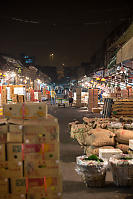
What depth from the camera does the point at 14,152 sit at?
3830mm

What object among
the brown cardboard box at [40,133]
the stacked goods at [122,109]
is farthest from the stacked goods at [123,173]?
the stacked goods at [122,109]

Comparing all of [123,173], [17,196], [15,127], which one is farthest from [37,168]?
[123,173]

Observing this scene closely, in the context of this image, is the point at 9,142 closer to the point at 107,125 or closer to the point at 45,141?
the point at 45,141

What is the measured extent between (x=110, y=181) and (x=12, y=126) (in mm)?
3235

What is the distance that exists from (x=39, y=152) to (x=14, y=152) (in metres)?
0.41

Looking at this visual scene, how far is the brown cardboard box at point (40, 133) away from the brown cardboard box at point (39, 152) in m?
0.07

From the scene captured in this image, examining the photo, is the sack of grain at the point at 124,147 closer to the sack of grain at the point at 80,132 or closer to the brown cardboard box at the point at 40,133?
the sack of grain at the point at 80,132

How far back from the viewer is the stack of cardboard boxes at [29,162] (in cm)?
383

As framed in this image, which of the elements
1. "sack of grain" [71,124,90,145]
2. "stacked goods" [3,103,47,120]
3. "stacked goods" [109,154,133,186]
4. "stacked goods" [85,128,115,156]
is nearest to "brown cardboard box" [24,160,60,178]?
"stacked goods" [3,103,47,120]

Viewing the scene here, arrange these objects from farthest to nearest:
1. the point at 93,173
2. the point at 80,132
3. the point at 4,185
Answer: the point at 80,132, the point at 93,173, the point at 4,185

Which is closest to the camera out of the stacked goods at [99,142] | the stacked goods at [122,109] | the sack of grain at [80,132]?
the stacked goods at [99,142]

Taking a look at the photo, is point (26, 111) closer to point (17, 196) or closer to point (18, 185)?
point (18, 185)

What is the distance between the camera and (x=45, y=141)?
3.88m

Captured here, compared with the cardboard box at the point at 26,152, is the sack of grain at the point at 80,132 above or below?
below
